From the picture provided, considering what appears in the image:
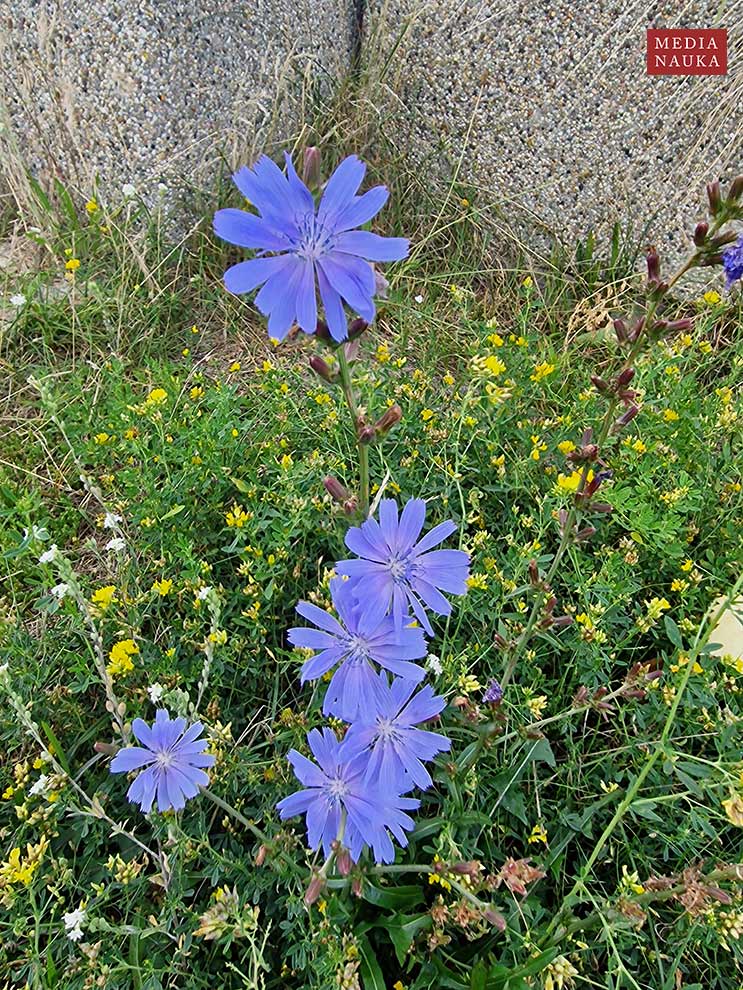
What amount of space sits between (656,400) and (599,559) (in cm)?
61

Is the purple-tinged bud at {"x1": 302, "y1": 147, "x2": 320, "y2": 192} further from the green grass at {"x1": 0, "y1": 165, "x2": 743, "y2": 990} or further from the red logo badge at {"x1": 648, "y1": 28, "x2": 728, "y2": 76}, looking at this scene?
the red logo badge at {"x1": 648, "y1": 28, "x2": 728, "y2": 76}

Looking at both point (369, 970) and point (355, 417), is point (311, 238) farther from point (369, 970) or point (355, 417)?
point (369, 970)

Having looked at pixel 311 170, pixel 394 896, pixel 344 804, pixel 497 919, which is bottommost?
pixel 497 919

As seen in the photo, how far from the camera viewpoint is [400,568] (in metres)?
1.19

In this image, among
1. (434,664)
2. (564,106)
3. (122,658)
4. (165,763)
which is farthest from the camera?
(564,106)

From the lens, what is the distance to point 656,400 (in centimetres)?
242

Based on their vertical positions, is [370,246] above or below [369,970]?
above

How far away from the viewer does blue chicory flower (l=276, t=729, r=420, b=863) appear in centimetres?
125

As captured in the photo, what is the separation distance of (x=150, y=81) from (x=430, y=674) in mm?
2769

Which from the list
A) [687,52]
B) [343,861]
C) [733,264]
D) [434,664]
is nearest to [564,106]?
[687,52]

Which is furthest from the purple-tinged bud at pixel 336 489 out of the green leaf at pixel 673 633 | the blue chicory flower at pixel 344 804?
the green leaf at pixel 673 633

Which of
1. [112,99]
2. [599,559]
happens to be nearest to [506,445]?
[599,559]

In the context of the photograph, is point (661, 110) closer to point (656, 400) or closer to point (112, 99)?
point (656, 400)

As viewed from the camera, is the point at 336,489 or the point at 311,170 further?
the point at 336,489
